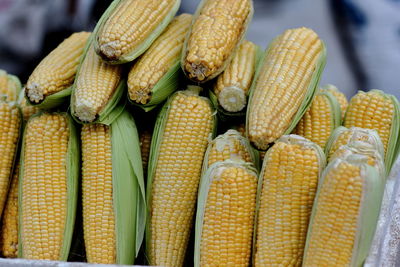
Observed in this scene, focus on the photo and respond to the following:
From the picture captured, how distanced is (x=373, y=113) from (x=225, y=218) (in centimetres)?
86

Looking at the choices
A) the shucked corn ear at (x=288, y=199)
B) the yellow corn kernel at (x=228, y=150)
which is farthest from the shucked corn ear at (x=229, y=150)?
the shucked corn ear at (x=288, y=199)

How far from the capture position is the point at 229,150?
2.39 m

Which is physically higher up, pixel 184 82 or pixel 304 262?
pixel 184 82

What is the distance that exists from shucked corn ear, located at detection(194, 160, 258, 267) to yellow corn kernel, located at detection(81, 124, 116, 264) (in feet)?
1.51

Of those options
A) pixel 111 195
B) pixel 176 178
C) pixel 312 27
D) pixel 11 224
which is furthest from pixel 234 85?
pixel 312 27

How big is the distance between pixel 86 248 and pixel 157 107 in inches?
28.4

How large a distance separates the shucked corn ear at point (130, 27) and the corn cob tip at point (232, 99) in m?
0.42

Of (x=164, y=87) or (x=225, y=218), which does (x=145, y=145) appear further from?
(x=225, y=218)

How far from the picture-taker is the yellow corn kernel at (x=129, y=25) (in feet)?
8.21

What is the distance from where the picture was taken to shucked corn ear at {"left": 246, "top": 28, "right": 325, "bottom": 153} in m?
2.31

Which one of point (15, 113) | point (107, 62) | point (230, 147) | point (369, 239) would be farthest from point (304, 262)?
point (15, 113)

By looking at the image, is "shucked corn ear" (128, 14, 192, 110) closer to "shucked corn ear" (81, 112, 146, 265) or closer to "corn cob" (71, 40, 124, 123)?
"corn cob" (71, 40, 124, 123)

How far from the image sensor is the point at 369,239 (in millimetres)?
2035

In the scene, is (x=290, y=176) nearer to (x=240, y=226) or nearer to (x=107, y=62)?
(x=240, y=226)
